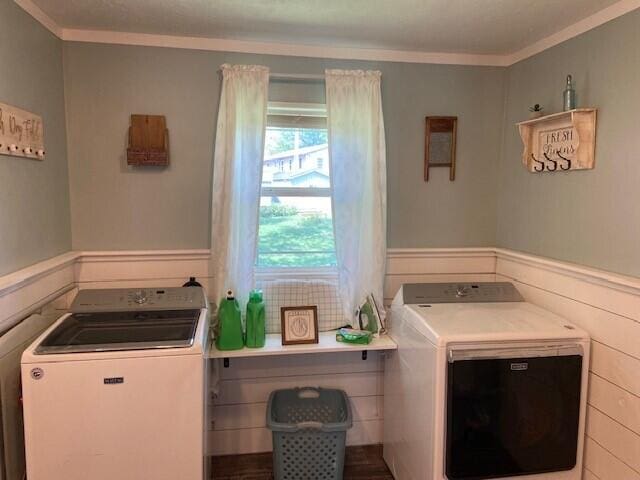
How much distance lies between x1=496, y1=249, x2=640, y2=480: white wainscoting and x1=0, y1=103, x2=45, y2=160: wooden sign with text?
91.2 inches

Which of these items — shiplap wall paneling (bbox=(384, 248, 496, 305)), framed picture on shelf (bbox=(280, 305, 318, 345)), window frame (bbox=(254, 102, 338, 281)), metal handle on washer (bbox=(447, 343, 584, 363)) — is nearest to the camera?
metal handle on washer (bbox=(447, 343, 584, 363))

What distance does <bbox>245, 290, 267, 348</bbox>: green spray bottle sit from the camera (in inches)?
90.7

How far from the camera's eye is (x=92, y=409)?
1.68 meters

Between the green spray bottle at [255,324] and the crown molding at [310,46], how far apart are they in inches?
51.2

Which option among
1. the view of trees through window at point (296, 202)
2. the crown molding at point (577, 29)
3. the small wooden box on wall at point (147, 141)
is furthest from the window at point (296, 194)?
the crown molding at point (577, 29)

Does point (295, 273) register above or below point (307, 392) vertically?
above

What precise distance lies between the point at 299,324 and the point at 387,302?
0.56m

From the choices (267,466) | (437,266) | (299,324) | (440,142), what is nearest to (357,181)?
(440,142)

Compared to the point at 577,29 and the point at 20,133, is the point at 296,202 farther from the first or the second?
the point at 577,29

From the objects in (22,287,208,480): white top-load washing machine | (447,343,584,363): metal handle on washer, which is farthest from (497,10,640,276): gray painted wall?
(22,287,208,480): white top-load washing machine

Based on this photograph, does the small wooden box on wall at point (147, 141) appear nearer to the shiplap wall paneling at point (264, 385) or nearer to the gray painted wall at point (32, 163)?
the gray painted wall at point (32, 163)

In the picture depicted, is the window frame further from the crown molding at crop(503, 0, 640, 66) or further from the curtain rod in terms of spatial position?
the crown molding at crop(503, 0, 640, 66)

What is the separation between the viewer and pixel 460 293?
2424 mm

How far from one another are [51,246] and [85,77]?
0.85 meters
